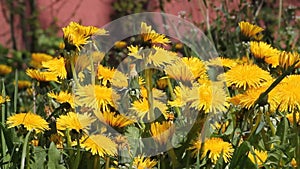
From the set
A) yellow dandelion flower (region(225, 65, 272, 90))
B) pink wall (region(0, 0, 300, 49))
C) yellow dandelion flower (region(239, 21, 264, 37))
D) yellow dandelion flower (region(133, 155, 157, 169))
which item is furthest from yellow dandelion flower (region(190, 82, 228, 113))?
pink wall (region(0, 0, 300, 49))

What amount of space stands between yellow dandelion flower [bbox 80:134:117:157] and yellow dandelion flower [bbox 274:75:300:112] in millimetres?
328

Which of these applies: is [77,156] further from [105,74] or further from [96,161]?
[105,74]

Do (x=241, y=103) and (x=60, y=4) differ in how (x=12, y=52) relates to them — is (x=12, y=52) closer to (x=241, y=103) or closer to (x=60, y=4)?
(x=60, y=4)

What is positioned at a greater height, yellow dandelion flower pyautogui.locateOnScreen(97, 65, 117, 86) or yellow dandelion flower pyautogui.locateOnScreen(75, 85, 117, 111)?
yellow dandelion flower pyautogui.locateOnScreen(97, 65, 117, 86)

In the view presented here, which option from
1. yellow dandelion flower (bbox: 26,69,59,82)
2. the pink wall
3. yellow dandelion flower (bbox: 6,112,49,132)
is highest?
the pink wall

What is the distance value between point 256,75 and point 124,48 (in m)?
1.68

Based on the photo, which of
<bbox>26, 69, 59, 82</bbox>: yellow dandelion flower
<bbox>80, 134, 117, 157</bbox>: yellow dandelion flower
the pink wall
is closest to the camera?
<bbox>80, 134, 117, 157</bbox>: yellow dandelion flower

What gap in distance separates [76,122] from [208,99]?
0.25 m

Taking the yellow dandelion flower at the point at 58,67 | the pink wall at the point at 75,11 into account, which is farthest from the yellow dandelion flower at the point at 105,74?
the pink wall at the point at 75,11

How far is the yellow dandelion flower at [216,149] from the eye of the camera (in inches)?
49.2

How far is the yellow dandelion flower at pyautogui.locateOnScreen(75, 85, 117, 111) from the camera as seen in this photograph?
1.26m

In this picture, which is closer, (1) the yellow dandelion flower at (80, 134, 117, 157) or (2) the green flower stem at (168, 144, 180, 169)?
(1) the yellow dandelion flower at (80, 134, 117, 157)

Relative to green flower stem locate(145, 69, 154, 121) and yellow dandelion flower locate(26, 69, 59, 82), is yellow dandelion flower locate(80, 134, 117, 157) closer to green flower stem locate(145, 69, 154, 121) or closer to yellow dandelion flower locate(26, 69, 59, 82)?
green flower stem locate(145, 69, 154, 121)

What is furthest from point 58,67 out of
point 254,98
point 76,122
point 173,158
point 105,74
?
point 254,98
